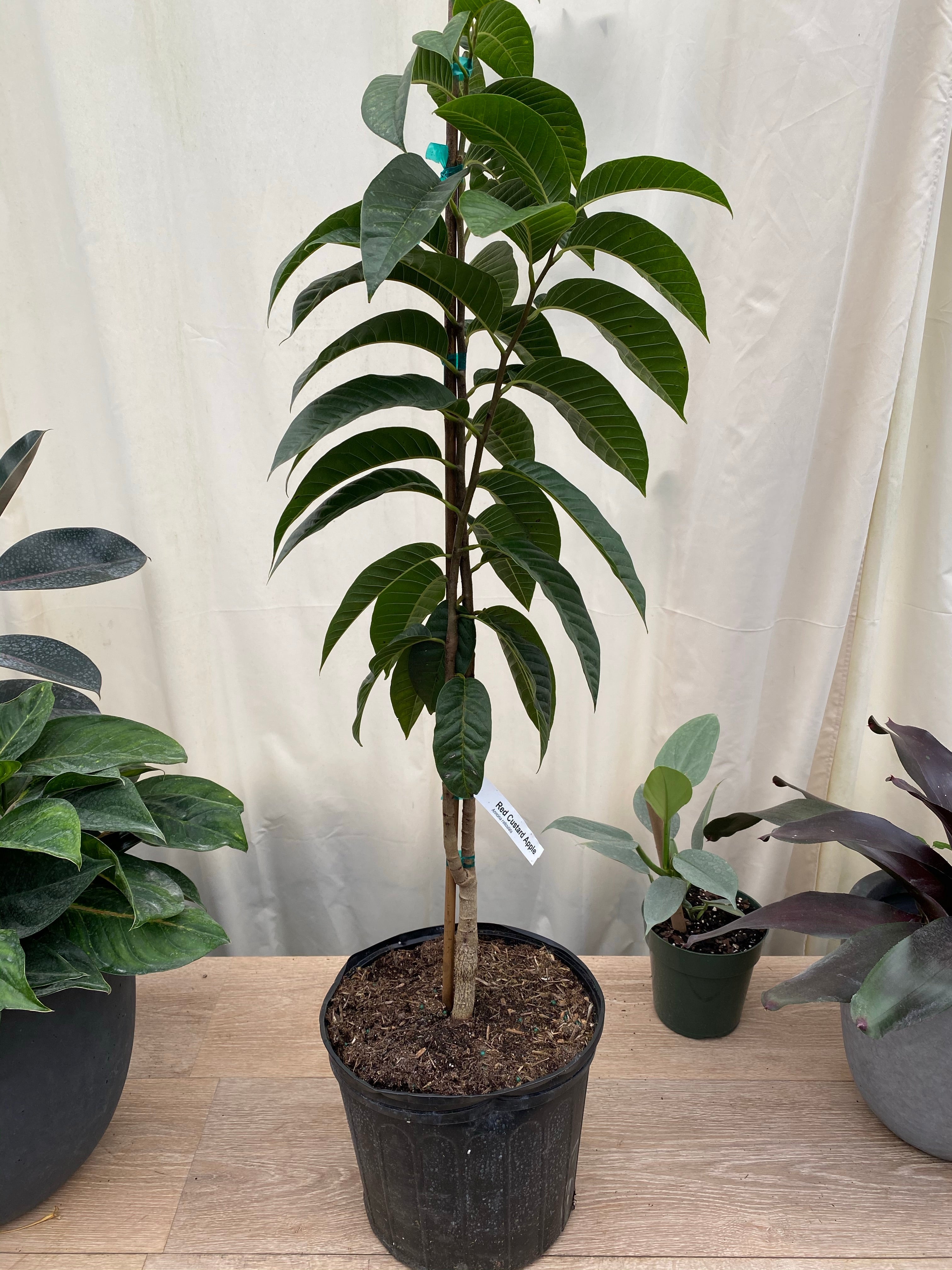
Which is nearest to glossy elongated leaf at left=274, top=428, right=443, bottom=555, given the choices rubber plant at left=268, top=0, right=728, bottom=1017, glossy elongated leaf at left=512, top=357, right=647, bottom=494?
rubber plant at left=268, top=0, right=728, bottom=1017

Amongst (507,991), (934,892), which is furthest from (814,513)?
(507,991)

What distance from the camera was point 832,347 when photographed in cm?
119

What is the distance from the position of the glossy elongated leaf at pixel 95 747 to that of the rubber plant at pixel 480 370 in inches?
8.7

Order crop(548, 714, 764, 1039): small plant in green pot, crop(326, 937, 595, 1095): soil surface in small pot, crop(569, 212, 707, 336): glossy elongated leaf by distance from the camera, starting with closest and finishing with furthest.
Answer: crop(569, 212, 707, 336): glossy elongated leaf → crop(326, 937, 595, 1095): soil surface in small pot → crop(548, 714, 764, 1039): small plant in green pot

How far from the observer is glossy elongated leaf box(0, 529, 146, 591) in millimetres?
956

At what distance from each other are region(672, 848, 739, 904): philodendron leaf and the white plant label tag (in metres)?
0.23

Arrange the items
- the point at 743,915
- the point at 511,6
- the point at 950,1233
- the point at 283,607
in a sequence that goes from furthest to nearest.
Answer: the point at 283,607, the point at 743,915, the point at 950,1233, the point at 511,6

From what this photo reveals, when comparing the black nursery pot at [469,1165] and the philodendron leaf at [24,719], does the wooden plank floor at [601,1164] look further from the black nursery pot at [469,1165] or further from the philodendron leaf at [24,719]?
the philodendron leaf at [24,719]

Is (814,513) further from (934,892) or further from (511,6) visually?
(511,6)

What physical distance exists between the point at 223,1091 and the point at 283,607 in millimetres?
635

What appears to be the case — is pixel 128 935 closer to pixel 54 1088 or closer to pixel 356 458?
pixel 54 1088

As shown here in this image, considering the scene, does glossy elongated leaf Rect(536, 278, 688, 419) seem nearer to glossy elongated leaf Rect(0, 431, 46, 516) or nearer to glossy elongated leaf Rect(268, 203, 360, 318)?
glossy elongated leaf Rect(268, 203, 360, 318)

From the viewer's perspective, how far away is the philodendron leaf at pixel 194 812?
94 centimetres

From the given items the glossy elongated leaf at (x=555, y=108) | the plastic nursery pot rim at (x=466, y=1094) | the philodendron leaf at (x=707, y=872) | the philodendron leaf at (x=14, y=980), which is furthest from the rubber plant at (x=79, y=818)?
the glossy elongated leaf at (x=555, y=108)
